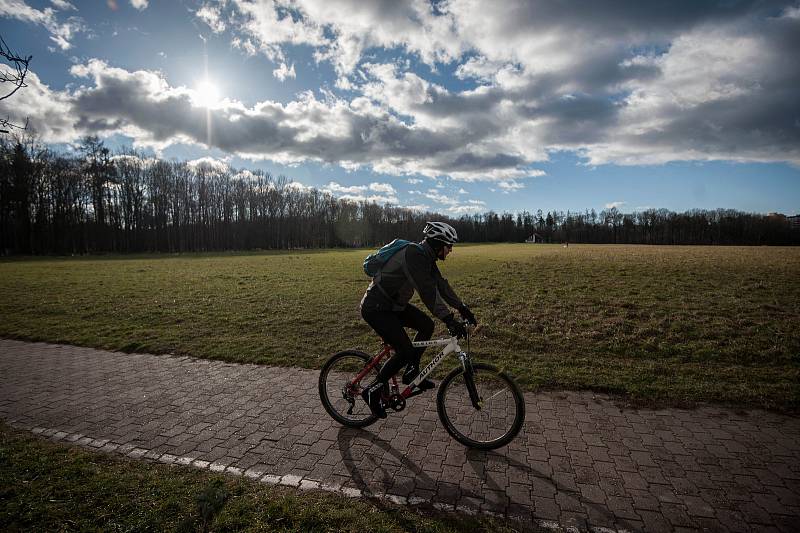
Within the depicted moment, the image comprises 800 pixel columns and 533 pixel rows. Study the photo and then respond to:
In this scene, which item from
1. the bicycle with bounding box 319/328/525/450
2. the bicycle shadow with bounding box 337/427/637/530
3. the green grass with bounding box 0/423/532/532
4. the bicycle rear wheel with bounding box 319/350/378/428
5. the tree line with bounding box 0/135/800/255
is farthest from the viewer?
the tree line with bounding box 0/135/800/255

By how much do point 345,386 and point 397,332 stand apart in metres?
1.14

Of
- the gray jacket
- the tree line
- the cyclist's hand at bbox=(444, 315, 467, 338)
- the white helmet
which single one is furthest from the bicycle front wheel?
the tree line

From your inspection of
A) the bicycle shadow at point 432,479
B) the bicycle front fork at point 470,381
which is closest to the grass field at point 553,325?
the bicycle front fork at point 470,381

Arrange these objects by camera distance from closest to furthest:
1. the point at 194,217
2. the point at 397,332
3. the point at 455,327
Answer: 1. the point at 455,327
2. the point at 397,332
3. the point at 194,217

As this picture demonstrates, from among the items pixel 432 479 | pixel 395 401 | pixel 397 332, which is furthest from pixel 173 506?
→ pixel 397 332

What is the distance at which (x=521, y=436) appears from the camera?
4703 millimetres

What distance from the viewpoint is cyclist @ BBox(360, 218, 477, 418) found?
14.1 ft

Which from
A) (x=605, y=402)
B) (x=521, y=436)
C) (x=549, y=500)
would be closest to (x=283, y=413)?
(x=521, y=436)

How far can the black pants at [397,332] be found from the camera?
4617mm

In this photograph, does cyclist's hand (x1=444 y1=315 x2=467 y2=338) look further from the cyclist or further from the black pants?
the black pants

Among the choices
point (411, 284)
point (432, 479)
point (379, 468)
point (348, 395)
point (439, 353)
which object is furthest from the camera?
point (348, 395)

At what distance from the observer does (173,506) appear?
338 cm

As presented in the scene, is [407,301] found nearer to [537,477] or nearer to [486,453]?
[486,453]

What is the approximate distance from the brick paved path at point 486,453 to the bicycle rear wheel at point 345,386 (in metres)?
0.17
